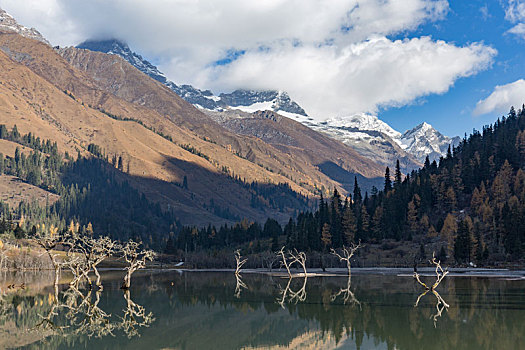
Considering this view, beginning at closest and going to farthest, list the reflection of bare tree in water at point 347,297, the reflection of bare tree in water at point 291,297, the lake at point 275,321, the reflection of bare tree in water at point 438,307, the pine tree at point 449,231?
the lake at point 275,321 < the reflection of bare tree in water at point 438,307 < the reflection of bare tree in water at point 347,297 < the reflection of bare tree in water at point 291,297 < the pine tree at point 449,231

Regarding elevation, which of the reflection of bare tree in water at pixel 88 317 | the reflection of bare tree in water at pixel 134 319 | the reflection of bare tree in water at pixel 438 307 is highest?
the reflection of bare tree in water at pixel 438 307

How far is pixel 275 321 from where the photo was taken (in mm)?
61469

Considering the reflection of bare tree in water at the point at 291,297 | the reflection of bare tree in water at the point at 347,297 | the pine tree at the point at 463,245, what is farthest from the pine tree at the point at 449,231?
the reflection of bare tree in water at the point at 291,297

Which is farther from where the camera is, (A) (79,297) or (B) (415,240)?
(B) (415,240)

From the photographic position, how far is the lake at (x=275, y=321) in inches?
1868

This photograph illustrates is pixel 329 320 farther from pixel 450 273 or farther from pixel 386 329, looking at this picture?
pixel 450 273

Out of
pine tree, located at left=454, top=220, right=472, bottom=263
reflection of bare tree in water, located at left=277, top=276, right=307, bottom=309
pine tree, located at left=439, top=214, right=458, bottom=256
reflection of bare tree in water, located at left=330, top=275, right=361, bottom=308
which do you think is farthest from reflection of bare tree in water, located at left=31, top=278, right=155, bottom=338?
pine tree, located at left=439, top=214, right=458, bottom=256

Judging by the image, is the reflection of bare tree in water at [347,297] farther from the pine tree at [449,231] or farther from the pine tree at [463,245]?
the pine tree at [449,231]

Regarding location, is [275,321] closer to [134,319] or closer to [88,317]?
[134,319]

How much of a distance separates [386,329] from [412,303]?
66.4 ft

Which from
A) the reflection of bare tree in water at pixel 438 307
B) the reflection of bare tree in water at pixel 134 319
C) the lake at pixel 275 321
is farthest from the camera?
the reflection of bare tree in water at pixel 438 307

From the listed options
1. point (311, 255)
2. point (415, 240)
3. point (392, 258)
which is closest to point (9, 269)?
point (311, 255)

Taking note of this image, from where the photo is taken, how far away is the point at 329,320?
59.2 meters

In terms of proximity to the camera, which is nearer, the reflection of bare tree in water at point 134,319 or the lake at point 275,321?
the lake at point 275,321
